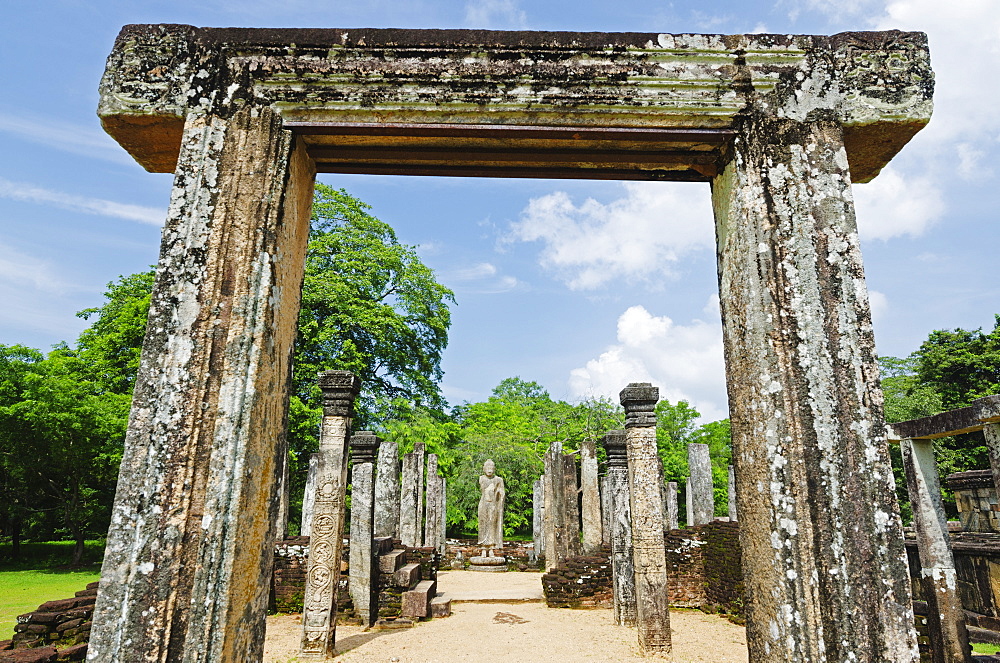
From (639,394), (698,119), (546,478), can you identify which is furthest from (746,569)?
(546,478)

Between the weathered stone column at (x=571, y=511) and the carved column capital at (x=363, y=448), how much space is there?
5.64 meters

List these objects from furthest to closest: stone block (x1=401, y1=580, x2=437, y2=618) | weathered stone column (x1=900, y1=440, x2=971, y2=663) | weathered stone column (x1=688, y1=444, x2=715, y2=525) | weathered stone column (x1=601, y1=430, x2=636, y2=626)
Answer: weathered stone column (x1=688, y1=444, x2=715, y2=525), stone block (x1=401, y1=580, x2=437, y2=618), weathered stone column (x1=601, y1=430, x2=636, y2=626), weathered stone column (x1=900, y1=440, x2=971, y2=663)

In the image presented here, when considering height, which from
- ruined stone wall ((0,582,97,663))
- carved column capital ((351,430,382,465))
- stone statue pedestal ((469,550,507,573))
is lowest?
stone statue pedestal ((469,550,507,573))

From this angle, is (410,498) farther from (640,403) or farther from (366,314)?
(640,403)

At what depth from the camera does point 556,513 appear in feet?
45.9

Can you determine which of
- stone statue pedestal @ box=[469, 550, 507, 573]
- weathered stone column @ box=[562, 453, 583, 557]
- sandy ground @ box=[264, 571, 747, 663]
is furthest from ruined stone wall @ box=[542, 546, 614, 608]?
stone statue pedestal @ box=[469, 550, 507, 573]

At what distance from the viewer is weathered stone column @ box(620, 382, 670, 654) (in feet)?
24.4

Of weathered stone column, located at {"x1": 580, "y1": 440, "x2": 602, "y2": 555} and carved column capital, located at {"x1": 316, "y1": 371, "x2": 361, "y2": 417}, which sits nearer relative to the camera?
carved column capital, located at {"x1": 316, "y1": 371, "x2": 361, "y2": 417}

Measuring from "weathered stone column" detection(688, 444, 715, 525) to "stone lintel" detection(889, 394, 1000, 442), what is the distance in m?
8.24

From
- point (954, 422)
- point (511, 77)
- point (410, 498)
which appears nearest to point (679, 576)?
point (954, 422)

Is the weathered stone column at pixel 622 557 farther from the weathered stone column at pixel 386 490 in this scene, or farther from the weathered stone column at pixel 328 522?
the weathered stone column at pixel 386 490

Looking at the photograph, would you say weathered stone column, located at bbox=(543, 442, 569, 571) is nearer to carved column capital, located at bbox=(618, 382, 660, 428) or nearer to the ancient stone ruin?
carved column capital, located at bbox=(618, 382, 660, 428)

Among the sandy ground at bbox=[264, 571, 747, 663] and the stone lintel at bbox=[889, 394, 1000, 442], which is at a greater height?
the stone lintel at bbox=[889, 394, 1000, 442]

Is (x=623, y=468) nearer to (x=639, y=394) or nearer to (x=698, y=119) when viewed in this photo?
(x=639, y=394)
